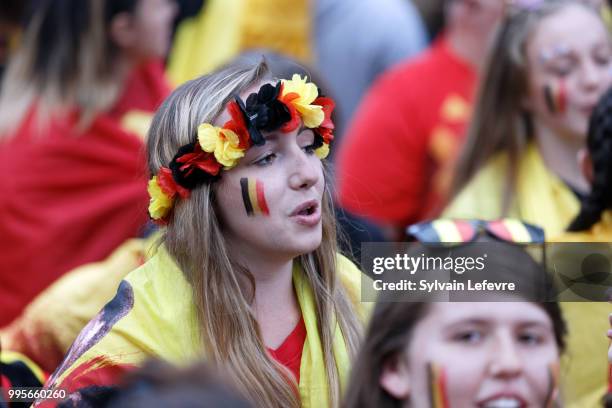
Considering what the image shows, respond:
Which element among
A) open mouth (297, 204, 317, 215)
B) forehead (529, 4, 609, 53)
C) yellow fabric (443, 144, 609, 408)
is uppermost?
forehead (529, 4, 609, 53)

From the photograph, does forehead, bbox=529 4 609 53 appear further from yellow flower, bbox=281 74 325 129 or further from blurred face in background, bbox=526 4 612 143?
yellow flower, bbox=281 74 325 129

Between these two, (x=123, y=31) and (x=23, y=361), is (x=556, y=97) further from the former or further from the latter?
(x=23, y=361)

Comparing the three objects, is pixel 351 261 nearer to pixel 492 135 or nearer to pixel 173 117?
pixel 173 117

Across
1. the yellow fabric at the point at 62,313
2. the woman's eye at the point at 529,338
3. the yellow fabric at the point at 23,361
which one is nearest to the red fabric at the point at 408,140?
the yellow fabric at the point at 62,313

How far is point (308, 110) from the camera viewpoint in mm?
2746

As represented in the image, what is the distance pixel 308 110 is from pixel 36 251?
251cm

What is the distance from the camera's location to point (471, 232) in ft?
8.25

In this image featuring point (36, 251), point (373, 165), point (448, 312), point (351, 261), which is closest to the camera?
point (448, 312)

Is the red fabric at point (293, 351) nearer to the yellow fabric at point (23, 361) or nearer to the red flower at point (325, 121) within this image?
the red flower at point (325, 121)

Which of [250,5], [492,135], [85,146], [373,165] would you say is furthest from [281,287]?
[250,5]

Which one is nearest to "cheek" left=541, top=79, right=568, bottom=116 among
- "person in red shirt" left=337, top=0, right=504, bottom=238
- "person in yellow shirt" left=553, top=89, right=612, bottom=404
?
"person in yellow shirt" left=553, top=89, right=612, bottom=404

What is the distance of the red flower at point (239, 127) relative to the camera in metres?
2.70

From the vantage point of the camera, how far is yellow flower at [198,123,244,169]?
270 centimetres

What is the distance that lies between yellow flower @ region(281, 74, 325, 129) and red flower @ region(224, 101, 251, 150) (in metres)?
0.11
